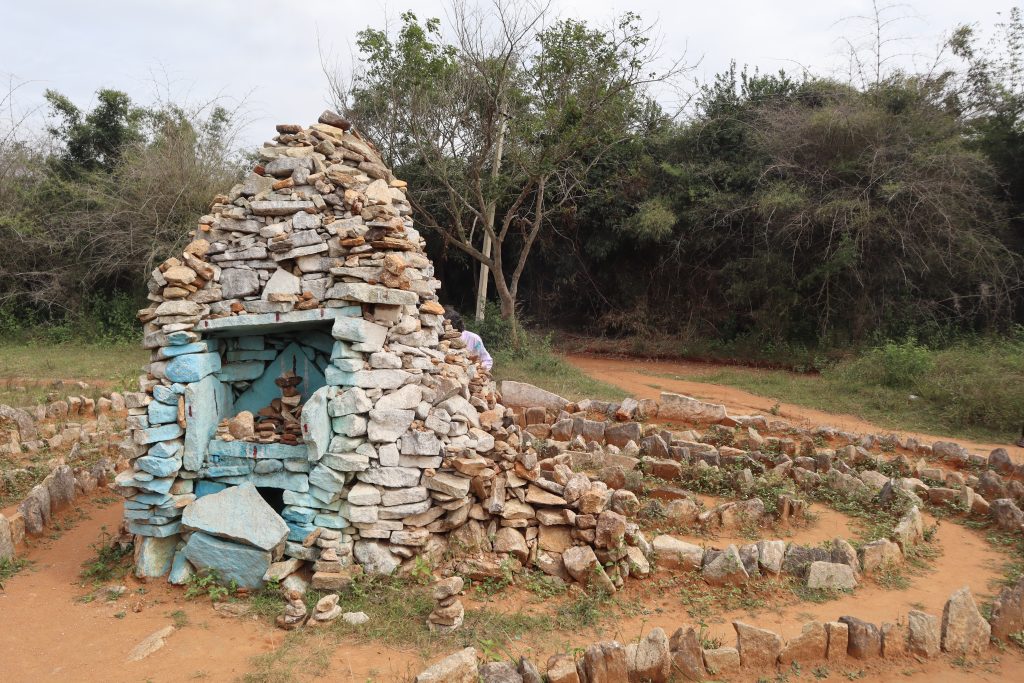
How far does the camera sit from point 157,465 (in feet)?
16.3

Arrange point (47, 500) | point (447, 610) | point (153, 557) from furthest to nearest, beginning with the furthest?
point (47, 500) → point (153, 557) → point (447, 610)

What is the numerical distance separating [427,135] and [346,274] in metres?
9.93

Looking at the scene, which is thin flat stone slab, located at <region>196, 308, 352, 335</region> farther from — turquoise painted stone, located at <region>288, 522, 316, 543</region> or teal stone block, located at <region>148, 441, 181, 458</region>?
turquoise painted stone, located at <region>288, 522, 316, 543</region>

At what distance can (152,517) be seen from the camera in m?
5.04

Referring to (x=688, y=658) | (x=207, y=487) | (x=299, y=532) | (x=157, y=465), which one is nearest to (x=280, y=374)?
(x=207, y=487)

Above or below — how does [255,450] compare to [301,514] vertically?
above

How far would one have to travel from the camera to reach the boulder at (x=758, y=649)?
3.89 meters

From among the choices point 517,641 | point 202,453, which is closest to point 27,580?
point 202,453

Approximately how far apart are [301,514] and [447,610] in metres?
1.42

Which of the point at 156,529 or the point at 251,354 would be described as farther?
the point at 251,354

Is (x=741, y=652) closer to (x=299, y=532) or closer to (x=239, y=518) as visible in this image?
(x=299, y=532)

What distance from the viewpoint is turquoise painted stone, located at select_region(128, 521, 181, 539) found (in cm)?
505

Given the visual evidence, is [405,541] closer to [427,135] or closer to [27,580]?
[27,580]

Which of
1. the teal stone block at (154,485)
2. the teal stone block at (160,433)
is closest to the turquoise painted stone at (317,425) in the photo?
the teal stone block at (160,433)
